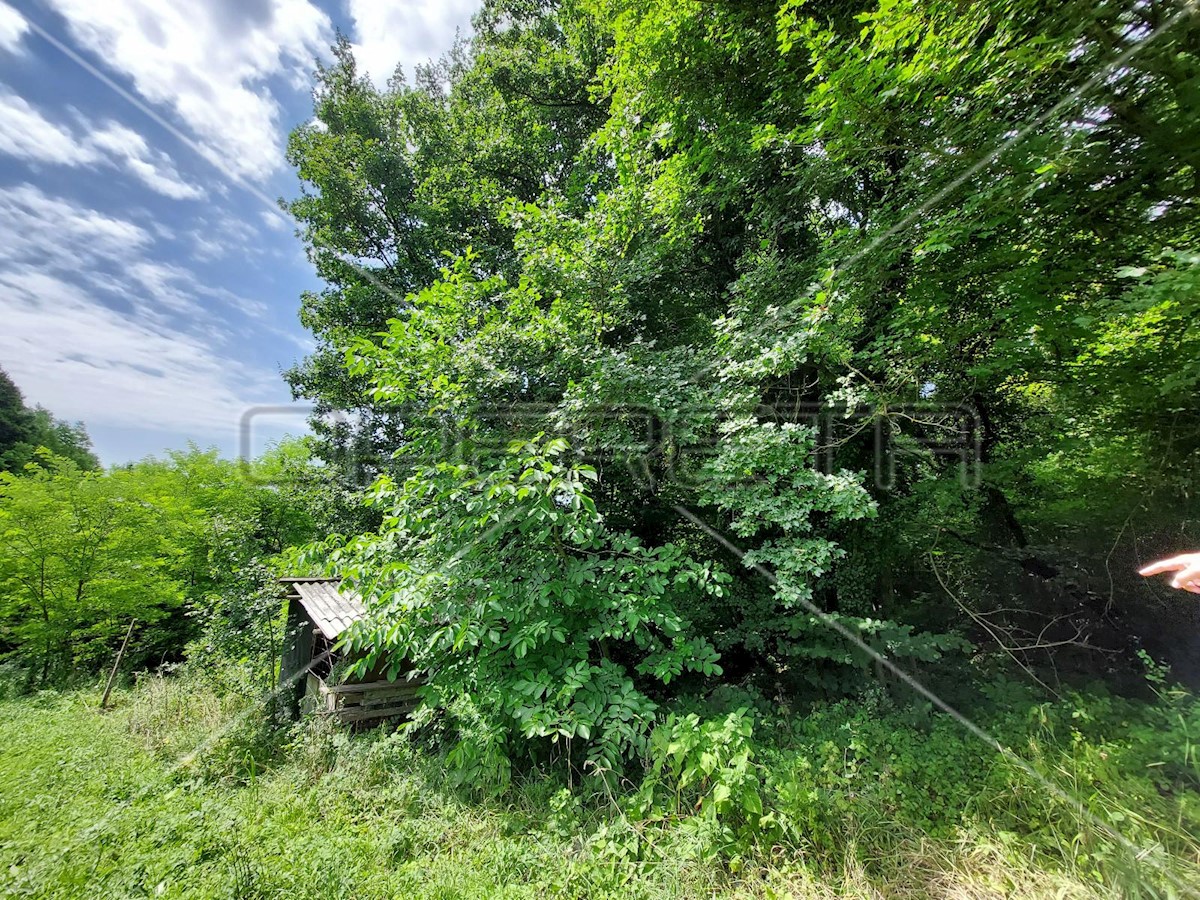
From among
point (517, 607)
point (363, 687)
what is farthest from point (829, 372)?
point (363, 687)

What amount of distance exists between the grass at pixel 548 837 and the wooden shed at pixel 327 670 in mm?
978

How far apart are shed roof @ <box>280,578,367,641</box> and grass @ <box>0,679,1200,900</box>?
4.34ft

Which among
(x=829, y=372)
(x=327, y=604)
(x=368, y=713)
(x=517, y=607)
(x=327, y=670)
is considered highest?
(x=829, y=372)

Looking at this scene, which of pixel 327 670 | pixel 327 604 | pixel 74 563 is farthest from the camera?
pixel 74 563

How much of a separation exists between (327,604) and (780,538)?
560 cm

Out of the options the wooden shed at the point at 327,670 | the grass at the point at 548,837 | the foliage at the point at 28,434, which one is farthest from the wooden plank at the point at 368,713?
the foliage at the point at 28,434

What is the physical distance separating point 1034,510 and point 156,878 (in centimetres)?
771

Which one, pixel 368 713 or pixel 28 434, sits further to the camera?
pixel 28 434

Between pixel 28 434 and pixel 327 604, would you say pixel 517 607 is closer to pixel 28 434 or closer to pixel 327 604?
pixel 327 604

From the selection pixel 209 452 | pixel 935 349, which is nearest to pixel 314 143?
pixel 209 452

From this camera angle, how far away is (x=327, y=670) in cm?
566

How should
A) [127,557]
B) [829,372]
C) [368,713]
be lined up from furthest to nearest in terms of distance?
[127,557], [368,713], [829,372]

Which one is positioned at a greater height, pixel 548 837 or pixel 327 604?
pixel 327 604

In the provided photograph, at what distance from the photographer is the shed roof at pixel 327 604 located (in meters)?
4.53
